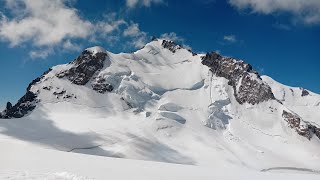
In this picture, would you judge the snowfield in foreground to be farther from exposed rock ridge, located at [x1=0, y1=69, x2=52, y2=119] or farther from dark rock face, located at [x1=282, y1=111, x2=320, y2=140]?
dark rock face, located at [x1=282, y1=111, x2=320, y2=140]

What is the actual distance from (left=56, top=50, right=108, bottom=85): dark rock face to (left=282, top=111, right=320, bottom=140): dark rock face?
68991mm

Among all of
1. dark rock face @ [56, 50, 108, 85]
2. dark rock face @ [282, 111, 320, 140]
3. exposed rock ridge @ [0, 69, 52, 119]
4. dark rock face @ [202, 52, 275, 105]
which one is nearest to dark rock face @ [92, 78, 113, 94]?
dark rock face @ [56, 50, 108, 85]

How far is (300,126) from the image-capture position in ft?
507

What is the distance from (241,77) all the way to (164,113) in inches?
1839

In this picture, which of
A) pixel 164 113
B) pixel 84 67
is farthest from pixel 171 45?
pixel 164 113

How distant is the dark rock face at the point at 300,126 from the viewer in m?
154

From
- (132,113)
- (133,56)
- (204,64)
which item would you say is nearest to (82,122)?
(132,113)

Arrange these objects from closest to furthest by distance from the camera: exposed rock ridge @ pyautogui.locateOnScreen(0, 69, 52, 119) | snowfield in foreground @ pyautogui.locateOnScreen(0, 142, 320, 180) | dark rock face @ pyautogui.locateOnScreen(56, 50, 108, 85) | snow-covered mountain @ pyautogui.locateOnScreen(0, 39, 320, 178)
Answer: snowfield in foreground @ pyautogui.locateOnScreen(0, 142, 320, 180), snow-covered mountain @ pyautogui.locateOnScreen(0, 39, 320, 178), exposed rock ridge @ pyautogui.locateOnScreen(0, 69, 52, 119), dark rock face @ pyautogui.locateOnScreen(56, 50, 108, 85)

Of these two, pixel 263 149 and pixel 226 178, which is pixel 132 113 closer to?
pixel 263 149

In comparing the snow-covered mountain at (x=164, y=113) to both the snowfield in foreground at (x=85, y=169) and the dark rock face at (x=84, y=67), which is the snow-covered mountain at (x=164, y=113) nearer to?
the dark rock face at (x=84, y=67)

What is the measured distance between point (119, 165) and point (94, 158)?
3049 mm

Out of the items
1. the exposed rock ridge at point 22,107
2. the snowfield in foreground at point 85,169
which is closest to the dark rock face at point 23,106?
the exposed rock ridge at point 22,107

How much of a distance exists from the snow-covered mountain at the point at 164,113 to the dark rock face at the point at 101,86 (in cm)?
35

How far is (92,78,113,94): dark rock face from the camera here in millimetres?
158125
